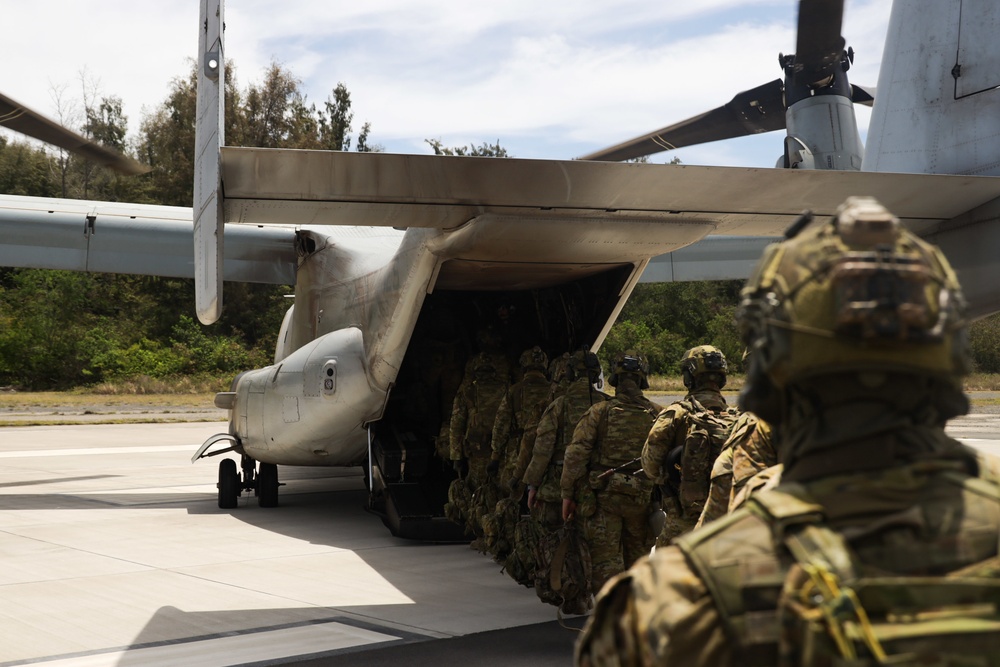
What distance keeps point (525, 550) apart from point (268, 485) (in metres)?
5.02

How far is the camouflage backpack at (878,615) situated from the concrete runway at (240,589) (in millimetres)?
3939

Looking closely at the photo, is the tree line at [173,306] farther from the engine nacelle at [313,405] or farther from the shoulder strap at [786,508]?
the shoulder strap at [786,508]

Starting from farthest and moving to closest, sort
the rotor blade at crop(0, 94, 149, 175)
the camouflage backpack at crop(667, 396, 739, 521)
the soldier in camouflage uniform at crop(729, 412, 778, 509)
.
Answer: the rotor blade at crop(0, 94, 149, 175) → the camouflage backpack at crop(667, 396, 739, 521) → the soldier in camouflage uniform at crop(729, 412, 778, 509)

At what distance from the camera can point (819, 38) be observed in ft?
28.7

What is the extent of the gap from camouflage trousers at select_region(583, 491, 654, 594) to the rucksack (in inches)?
172

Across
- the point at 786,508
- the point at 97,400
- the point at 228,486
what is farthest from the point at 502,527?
the point at 97,400

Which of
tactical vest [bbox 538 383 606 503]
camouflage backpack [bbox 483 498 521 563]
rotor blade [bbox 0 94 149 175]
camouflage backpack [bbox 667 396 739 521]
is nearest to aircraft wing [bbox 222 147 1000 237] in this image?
tactical vest [bbox 538 383 606 503]

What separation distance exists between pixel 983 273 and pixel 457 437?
169 inches

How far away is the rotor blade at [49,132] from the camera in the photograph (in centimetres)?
896

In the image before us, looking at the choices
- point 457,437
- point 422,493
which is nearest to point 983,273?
point 457,437

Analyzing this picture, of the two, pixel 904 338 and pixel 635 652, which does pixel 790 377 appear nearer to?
pixel 904 338

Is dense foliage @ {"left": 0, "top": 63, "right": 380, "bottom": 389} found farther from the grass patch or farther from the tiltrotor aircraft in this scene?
the tiltrotor aircraft

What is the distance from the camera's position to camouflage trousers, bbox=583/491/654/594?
19.9 ft

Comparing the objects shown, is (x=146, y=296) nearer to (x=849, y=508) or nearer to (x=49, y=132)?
(x=49, y=132)
